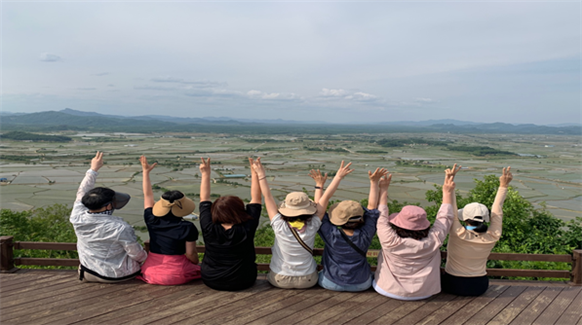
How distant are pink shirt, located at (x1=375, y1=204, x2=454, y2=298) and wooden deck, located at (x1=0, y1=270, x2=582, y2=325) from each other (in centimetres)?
17

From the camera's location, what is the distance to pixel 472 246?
400 centimetres

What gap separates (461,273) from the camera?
4.18 m

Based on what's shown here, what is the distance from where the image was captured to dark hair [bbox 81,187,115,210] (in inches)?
160

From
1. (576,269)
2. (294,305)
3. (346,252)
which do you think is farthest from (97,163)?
(576,269)

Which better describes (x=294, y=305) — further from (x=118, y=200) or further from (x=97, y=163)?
(x=97, y=163)

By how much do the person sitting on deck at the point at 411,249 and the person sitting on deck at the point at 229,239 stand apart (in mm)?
1433

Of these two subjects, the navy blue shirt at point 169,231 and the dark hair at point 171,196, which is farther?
the navy blue shirt at point 169,231

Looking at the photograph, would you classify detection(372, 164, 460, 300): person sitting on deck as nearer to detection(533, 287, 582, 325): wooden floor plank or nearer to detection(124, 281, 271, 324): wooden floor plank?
detection(533, 287, 582, 325): wooden floor plank

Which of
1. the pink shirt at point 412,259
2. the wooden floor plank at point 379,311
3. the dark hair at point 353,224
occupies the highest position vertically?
the dark hair at point 353,224

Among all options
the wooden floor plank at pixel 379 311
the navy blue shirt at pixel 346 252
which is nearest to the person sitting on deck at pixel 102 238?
the navy blue shirt at pixel 346 252

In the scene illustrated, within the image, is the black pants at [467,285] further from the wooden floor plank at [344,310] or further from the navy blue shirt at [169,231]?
the navy blue shirt at [169,231]

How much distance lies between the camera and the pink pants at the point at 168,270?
4.34m

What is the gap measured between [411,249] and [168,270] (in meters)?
2.77

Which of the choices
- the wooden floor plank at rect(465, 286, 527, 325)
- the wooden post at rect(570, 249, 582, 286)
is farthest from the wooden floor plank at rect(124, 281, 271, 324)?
the wooden post at rect(570, 249, 582, 286)
